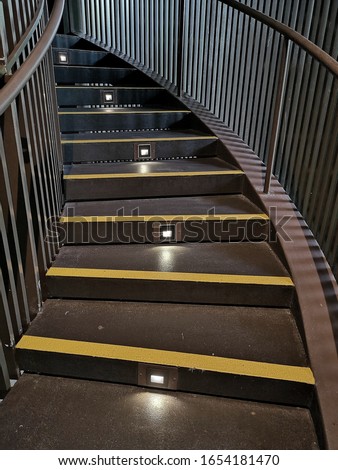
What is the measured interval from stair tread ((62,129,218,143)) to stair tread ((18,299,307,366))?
116 cm

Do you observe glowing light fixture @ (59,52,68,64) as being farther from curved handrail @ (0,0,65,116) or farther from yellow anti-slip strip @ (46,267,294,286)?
yellow anti-slip strip @ (46,267,294,286)

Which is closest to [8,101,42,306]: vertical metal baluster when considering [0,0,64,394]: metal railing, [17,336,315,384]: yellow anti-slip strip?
[0,0,64,394]: metal railing

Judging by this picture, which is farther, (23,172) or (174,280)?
(174,280)

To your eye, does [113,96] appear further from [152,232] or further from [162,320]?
[162,320]

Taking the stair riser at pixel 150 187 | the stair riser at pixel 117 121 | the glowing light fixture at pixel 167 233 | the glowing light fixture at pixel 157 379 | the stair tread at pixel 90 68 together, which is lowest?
the glowing light fixture at pixel 157 379

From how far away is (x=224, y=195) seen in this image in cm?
205

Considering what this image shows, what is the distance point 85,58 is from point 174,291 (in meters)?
2.65

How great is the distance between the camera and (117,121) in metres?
2.43

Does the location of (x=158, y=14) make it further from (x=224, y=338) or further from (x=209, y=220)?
(x=224, y=338)

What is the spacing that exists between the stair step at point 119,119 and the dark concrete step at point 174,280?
1.18 m

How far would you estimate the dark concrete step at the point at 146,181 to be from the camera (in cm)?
190

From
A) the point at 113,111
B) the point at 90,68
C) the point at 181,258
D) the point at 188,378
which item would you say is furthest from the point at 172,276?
the point at 90,68

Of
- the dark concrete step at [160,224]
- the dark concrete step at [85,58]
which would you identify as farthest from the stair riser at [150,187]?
the dark concrete step at [85,58]

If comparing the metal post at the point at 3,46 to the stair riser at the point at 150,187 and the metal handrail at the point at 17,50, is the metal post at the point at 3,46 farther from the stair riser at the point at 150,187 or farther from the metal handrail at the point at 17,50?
the stair riser at the point at 150,187
